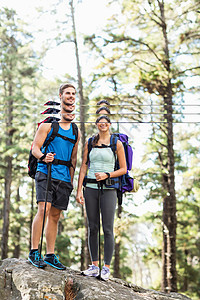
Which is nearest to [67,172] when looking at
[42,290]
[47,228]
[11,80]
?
[47,228]

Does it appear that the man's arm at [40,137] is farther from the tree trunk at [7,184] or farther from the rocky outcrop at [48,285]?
the tree trunk at [7,184]

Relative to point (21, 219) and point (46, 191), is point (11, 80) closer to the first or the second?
point (21, 219)

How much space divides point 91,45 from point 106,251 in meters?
9.20

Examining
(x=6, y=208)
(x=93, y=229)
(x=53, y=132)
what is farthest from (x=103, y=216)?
(x=6, y=208)

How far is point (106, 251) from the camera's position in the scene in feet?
14.0

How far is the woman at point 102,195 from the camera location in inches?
167

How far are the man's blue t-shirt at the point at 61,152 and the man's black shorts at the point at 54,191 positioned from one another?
0.22ft

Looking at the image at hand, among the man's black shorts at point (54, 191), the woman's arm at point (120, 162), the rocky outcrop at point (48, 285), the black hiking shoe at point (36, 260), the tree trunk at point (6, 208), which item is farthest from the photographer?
the tree trunk at point (6, 208)

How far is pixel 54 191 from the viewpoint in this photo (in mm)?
4125

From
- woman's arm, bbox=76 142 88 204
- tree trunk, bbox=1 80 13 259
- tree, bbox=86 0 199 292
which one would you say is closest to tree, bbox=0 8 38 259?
tree trunk, bbox=1 80 13 259

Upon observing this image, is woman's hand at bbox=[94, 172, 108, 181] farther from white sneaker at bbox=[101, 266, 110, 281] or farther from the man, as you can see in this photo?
white sneaker at bbox=[101, 266, 110, 281]

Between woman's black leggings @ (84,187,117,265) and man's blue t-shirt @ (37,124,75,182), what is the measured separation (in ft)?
1.29

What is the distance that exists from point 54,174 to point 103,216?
0.87 m

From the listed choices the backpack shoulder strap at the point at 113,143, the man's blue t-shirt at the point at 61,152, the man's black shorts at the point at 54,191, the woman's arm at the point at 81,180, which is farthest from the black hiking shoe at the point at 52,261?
the backpack shoulder strap at the point at 113,143
